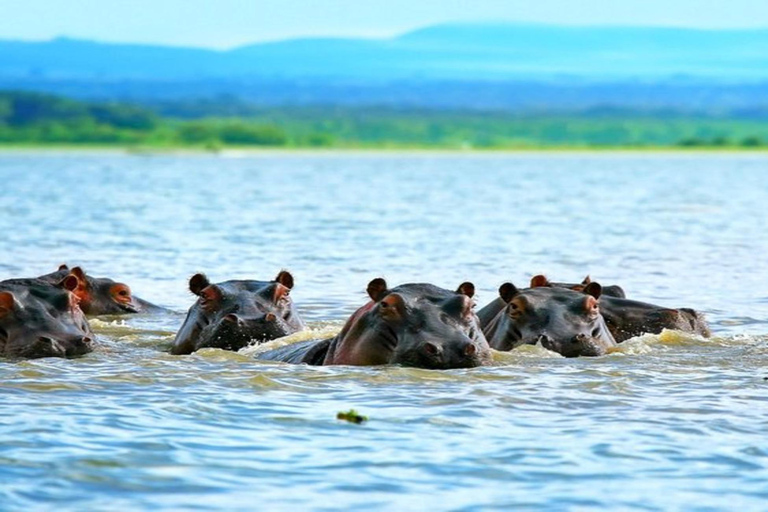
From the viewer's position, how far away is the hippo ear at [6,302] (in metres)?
10.6

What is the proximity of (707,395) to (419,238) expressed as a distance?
17633 mm

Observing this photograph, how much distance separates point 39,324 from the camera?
1070cm

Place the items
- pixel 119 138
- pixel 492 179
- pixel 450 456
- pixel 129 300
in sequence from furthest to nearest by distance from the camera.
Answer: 1. pixel 119 138
2. pixel 492 179
3. pixel 129 300
4. pixel 450 456

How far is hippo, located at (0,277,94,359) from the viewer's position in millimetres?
10555

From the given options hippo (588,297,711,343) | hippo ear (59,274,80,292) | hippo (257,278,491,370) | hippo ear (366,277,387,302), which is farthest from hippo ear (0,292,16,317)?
hippo (588,297,711,343)

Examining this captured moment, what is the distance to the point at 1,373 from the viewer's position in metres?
10.1

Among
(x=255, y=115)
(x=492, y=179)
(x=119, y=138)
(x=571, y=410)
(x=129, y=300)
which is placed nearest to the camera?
(x=571, y=410)

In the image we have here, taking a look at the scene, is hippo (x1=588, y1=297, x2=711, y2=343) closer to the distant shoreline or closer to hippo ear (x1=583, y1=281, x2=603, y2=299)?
hippo ear (x1=583, y1=281, x2=603, y2=299)

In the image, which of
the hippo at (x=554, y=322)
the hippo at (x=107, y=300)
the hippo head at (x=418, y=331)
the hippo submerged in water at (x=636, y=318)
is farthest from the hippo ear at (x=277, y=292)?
the hippo at (x=107, y=300)

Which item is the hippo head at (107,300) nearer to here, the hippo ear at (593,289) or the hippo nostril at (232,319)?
the hippo nostril at (232,319)

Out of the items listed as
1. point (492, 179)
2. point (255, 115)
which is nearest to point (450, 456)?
point (492, 179)

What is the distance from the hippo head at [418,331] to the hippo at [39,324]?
1.77m

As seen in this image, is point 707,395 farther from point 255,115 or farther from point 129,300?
point 255,115

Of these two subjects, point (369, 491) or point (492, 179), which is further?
point (492, 179)
